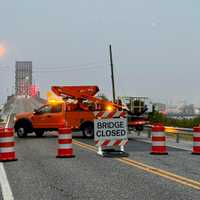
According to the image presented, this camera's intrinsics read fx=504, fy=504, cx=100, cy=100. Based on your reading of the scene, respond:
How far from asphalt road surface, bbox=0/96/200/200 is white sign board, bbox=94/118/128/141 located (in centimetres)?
70

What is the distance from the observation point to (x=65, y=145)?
625 inches

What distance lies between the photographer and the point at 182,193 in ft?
29.4

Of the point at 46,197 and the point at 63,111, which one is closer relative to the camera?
the point at 46,197

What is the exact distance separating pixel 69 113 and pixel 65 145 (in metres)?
10.6

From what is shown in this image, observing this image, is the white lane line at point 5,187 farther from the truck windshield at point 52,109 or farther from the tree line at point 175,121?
the tree line at point 175,121

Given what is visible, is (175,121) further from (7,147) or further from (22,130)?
(7,147)

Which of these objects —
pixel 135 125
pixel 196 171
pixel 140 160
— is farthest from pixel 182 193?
pixel 135 125

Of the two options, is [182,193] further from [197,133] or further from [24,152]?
[24,152]

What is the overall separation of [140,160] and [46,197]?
6421 mm

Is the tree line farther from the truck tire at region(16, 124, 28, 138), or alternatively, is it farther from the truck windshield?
the truck tire at region(16, 124, 28, 138)

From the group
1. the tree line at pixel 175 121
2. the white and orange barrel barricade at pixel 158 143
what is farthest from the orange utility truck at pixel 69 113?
the white and orange barrel barricade at pixel 158 143

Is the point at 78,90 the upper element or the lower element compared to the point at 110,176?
upper

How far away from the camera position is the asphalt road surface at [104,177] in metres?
8.93

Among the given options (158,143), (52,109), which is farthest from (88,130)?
(158,143)
